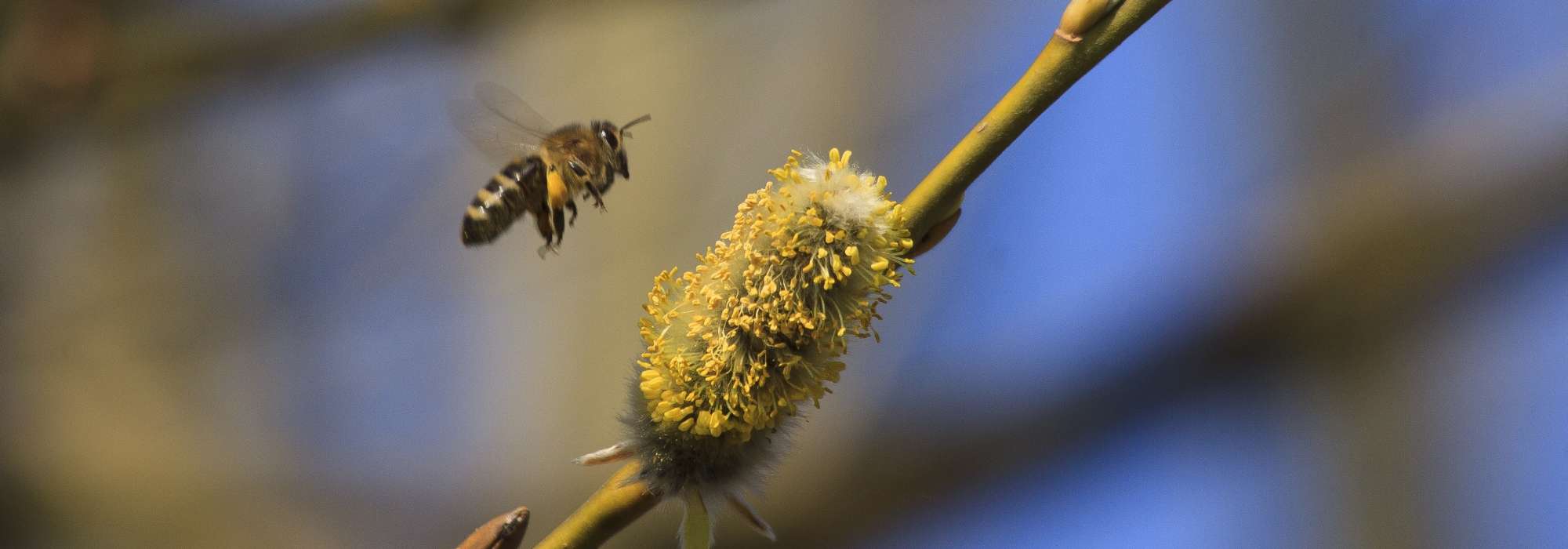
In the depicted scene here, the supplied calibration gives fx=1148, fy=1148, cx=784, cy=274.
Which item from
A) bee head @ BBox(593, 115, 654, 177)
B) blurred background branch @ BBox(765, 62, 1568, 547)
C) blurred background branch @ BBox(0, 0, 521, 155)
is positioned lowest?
blurred background branch @ BBox(0, 0, 521, 155)

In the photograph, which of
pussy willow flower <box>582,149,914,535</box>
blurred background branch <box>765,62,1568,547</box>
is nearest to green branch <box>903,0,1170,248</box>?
pussy willow flower <box>582,149,914,535</box>

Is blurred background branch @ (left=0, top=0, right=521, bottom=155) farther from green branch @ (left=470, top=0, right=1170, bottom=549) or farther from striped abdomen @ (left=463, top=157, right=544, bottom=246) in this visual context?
green branch @ (left=470, top=0, right=1170, bottom=549)

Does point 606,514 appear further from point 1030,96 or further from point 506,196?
point 506,196

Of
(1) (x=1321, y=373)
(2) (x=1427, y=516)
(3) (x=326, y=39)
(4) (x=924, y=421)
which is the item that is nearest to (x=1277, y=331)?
(1) (x=1321, y=373)

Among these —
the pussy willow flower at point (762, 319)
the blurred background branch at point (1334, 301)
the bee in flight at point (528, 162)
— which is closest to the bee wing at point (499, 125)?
the bee in flight at point (528, 162)

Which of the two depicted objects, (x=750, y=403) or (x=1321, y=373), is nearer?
(x=750, y=403)

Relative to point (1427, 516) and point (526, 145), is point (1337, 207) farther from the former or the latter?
point (526, 145)
